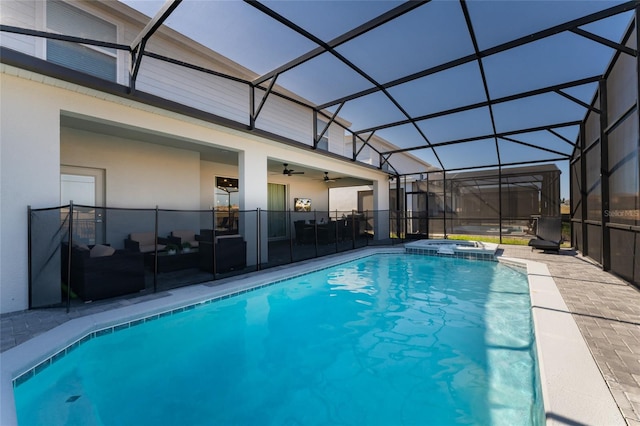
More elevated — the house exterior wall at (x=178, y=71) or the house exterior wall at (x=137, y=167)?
the house exterior wall at (x=178, y=71)

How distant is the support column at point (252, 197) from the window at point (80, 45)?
9.26ft

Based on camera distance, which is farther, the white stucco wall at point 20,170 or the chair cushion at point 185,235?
the chair cushion at point 185,235

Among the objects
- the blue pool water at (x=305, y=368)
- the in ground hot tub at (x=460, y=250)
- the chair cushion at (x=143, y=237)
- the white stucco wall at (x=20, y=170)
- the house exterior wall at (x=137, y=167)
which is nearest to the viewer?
the blue pool water at (x=305, y=368)

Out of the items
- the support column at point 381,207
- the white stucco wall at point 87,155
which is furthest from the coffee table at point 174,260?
the support column at point 381,207

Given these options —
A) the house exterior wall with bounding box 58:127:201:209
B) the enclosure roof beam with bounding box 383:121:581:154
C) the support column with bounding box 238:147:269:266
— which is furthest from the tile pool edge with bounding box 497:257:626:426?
the house exterior wall with bounding box 58:127:201:209

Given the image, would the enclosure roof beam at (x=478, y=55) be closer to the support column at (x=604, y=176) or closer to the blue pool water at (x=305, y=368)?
the support column at (x=604, y=176)

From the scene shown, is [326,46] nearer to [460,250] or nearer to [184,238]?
[184,238]

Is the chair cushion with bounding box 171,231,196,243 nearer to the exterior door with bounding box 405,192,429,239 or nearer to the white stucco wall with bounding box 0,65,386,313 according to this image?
the white stucco wall with bounding box 0,65,386,313

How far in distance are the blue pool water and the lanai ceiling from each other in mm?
3999

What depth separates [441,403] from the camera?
2389mm

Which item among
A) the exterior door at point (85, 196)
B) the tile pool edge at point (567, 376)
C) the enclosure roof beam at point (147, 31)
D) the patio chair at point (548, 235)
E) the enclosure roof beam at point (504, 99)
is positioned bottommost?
the tile pool edge at point (567, 376)

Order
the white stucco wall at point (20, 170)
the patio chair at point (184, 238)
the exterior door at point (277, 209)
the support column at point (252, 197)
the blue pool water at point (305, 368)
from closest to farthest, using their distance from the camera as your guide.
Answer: the blue pool water at point (305, 368)
the white stucco wall at point (20, 170)
the support column at point (252, 197)
the patio chair at point (184, 238)
the exterior door at point (277, 209)

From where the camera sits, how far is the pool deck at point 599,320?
210cm

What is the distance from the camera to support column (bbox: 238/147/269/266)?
6.57 meters
